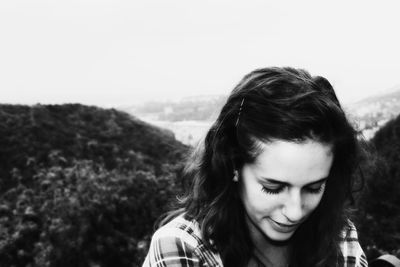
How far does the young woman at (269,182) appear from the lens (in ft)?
5.81

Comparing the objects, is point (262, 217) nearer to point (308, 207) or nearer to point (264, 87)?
point (308, 207)

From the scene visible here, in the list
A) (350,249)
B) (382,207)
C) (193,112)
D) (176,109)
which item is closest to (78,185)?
(382,207)

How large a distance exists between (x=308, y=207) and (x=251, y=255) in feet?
1.37

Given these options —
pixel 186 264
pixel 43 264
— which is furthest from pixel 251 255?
pixel 43 264

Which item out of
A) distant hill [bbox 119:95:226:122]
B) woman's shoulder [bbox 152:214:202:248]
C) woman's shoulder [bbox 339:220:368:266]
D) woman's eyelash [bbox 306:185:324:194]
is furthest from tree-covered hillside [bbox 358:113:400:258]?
distant hill [bbox 119:95:226:122]

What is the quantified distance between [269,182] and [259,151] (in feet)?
0.45

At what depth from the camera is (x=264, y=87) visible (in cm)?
181

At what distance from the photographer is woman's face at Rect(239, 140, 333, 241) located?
1.75 meters

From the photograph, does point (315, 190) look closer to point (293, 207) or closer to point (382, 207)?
point (293, 207)

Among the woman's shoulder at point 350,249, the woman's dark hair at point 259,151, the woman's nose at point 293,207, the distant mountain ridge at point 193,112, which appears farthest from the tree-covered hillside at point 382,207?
the woman's nose at point 293,207

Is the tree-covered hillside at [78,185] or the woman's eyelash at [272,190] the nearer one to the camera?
the woman's eyelash at [272,190]

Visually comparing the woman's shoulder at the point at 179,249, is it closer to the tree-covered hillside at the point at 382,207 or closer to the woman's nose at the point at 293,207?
the woman's nose at the point at 293,207

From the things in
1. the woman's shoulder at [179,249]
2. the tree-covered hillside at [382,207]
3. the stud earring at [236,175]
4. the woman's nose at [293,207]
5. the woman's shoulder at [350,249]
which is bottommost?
the tree-covered hillside at [382,207]

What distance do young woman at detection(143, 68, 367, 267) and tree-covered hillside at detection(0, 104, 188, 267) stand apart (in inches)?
122
